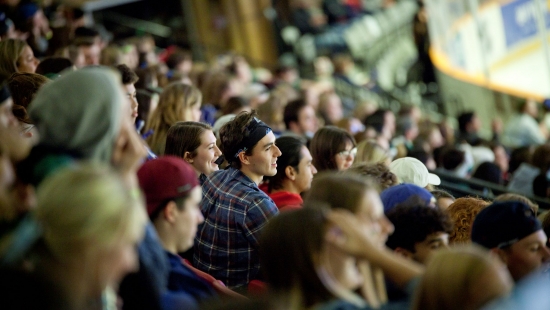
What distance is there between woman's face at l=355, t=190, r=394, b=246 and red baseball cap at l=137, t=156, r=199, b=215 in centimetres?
67

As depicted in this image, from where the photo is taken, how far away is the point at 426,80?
16156mm

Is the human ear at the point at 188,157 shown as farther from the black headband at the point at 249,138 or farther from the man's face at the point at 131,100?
the man's face at the point at 131,100

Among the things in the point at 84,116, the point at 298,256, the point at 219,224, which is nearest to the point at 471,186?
the point at 219,224

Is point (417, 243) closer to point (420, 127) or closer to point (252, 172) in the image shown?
point (252, 172)

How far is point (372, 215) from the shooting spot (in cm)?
315

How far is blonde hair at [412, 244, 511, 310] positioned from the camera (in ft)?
8.87

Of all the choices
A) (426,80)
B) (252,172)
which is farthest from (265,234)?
(426,80)

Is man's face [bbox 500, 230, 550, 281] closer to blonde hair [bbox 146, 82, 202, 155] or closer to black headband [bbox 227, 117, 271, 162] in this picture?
black headband [bbox 227, 117, 271, 162]

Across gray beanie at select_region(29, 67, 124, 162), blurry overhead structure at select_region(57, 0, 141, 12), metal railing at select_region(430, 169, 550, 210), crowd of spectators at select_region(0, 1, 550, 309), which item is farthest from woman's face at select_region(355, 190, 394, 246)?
blurry overhead structure at select_region(57, 0, 141, 12)

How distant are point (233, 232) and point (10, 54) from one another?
240 cm

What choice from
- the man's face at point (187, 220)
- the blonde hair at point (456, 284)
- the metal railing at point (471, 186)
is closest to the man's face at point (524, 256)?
the blonde hair at point (456, 284)

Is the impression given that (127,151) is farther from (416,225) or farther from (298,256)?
(416,225)

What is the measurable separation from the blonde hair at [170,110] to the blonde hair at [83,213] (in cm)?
326

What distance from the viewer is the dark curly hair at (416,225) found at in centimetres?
366
